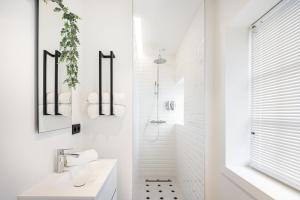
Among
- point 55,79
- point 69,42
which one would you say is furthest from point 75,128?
point 69,42

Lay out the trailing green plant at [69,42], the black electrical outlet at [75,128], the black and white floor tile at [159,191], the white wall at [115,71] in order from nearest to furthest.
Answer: the trailing green plant at [69,42]
the black electrical outlet at [75,128]
the white wall at [115,71]
the black and white floor tile at [159,191]

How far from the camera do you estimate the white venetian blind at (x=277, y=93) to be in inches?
52.7

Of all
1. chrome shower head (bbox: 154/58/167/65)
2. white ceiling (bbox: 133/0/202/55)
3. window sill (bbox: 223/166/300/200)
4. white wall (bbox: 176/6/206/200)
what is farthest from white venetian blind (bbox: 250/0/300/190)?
chrome shower head (bbox: 154/58/167/65)

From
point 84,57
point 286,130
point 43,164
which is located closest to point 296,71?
point 286,130

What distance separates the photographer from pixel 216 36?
2119 millimetres

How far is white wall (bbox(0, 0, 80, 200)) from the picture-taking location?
3.49ft

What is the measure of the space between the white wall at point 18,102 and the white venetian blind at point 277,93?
1.73 metres

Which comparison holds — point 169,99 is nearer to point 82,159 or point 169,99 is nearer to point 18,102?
point 82,159

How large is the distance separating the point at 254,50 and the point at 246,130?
74 centimetres

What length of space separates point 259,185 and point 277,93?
0.68 metres

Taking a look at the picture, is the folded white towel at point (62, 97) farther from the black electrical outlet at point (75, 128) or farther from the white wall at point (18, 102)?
the black electrical outlet at point (75, 128)

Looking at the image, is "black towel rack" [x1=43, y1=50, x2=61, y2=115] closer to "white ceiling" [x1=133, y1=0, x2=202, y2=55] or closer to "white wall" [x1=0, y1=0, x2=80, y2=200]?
"white wall" [x1=0, y1=0, x2=80, y2=200]

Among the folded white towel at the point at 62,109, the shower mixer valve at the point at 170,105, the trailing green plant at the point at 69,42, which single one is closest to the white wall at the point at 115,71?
the folded white towel at the point at 62,109

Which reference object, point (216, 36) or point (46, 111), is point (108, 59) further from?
point (216, 36)
